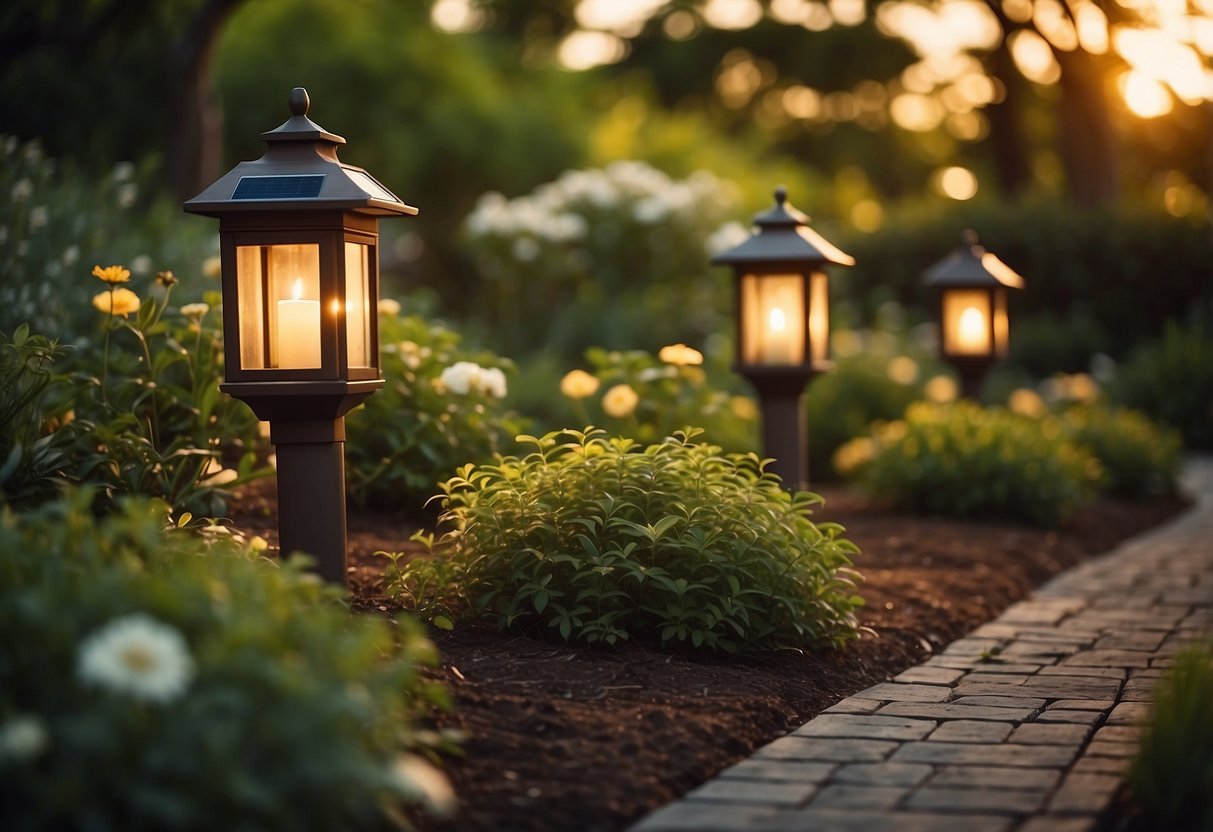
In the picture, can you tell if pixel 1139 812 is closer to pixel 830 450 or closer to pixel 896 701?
pixel 896 701

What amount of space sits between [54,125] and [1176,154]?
33.1 m

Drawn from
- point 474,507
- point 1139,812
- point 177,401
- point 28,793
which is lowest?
point 1139,812

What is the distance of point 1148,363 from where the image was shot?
13453 mm

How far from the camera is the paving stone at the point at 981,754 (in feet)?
12.2

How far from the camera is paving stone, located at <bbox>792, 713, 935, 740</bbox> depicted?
4031mm

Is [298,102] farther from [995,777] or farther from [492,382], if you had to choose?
[995,777]

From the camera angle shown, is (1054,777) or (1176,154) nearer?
(1054,777)

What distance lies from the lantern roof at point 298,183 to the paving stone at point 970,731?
7.45 ft

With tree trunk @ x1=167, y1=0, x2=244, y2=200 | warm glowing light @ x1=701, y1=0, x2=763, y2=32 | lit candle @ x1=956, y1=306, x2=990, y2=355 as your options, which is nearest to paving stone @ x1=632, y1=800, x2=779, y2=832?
lit candle @ x1=956, y1=306, x2=990, y2=355

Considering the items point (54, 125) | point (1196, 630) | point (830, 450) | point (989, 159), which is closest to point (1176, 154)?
point (989, 159)

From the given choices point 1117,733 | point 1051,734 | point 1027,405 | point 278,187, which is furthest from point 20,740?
point 1027,405

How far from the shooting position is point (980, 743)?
392cm

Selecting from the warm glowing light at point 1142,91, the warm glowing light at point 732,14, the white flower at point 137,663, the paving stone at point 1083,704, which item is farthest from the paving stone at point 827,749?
the warm glowing light at point 732,14

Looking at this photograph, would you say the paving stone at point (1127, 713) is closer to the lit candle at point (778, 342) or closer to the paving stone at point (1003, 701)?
the paving stone at point (1003, 701)
